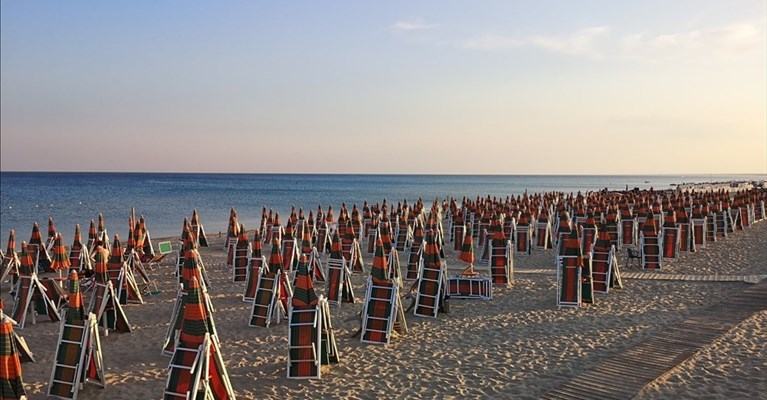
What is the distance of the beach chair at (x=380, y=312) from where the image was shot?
30.5 feet

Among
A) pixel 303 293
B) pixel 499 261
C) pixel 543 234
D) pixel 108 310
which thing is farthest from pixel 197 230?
pixel 303 293

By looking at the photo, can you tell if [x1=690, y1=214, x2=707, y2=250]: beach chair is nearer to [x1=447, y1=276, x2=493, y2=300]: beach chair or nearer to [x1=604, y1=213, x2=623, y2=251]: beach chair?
[x1=604, y1=213, x2=623, y2=251]: beach chair

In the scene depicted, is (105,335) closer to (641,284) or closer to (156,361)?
(156,361)

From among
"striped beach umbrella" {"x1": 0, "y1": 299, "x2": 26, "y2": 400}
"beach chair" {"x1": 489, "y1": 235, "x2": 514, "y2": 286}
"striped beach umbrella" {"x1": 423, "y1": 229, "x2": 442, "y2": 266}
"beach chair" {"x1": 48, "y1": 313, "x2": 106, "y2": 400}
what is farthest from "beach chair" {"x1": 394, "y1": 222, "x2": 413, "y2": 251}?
"striped beach umbrella" {"x1": 0, "y1": 299, "x2": 26, "y2": 400}

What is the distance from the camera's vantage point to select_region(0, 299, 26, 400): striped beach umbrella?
6.28m

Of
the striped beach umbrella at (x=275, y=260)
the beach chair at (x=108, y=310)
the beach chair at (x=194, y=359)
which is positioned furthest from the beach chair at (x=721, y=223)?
the beach chair at (x=194, y=359)

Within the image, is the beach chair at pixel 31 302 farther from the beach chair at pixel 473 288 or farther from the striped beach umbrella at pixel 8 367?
the beach chair at pixel 473 288

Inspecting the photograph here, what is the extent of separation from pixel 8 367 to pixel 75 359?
36.2 inches

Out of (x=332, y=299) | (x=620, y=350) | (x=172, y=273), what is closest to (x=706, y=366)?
(x=620, y=350)

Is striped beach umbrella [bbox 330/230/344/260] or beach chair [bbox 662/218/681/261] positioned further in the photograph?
beach chair [bbox 662/218/681/261]

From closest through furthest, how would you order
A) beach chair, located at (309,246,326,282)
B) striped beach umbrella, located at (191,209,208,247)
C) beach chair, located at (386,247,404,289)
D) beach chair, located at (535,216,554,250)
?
beach chair, located at (386,247,404,289)
beach chair, located at (309,246,326,282)
beach chair, located at (535,216,554,250)
striped beach umbrella, located at (191,209,208,247)

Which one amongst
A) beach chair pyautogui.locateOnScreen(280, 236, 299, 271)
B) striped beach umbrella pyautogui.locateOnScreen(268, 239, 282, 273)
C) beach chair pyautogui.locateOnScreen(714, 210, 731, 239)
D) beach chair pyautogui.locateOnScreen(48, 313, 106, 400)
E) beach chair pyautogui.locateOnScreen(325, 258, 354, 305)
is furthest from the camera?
beach chair pyautogui.locateOnScreen(714, 210, 731, 239)

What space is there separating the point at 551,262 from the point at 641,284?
465cm

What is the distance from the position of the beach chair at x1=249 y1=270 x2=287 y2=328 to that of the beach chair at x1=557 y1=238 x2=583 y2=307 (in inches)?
211
